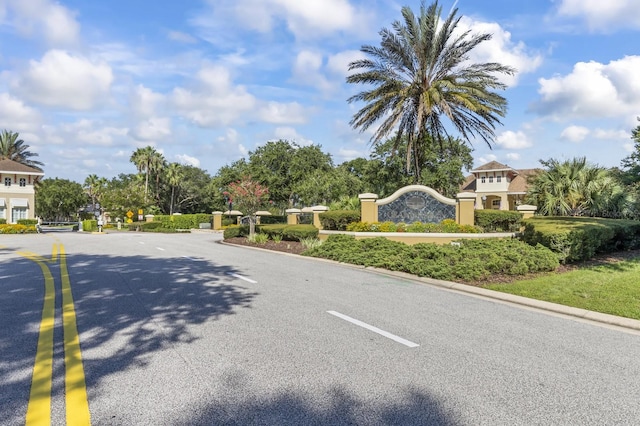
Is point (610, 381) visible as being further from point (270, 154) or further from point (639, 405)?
point (270, 154)

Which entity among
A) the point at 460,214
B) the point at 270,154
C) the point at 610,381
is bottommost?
the point at 610,381

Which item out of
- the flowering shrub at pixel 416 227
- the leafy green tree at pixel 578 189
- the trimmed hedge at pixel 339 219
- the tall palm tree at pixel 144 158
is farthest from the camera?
the tall palm tree at pixel 144 158

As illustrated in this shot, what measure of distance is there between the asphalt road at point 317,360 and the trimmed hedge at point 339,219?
1287 centimetres

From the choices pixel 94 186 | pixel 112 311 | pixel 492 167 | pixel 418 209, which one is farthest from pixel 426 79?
pixel 94 186

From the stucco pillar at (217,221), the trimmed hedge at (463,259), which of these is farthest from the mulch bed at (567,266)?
the stucco pillar at (217,221)

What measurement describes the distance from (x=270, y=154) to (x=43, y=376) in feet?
147

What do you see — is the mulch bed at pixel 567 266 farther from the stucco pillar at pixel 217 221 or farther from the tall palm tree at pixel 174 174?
the tall palm tree at pixel 174 174

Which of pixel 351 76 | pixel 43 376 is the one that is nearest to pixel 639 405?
pixel 43 376

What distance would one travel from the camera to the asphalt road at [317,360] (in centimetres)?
343

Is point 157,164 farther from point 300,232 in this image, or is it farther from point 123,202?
point 300,232

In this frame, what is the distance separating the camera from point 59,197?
78.2m

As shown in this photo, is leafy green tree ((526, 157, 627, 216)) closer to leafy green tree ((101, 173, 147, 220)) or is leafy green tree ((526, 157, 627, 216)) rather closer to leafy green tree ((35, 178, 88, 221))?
leafy green tree ((101, 173, 147, 220))

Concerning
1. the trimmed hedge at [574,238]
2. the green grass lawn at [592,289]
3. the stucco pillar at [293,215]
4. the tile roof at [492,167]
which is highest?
the tile roof at [492,167]

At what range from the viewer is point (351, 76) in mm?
21594
